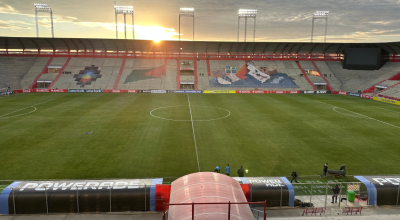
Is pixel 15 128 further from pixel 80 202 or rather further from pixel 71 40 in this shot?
pixel 71 40

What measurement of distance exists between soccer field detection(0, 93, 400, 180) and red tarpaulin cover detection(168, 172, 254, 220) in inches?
258

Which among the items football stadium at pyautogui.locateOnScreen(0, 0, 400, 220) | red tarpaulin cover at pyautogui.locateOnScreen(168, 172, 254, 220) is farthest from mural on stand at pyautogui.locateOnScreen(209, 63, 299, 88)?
red tarpaulin cover at pyautogui.locateOnScreen(168, 172, 254, 220)

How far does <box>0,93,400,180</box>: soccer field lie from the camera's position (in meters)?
18.8

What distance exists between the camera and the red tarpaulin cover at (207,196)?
9211mm

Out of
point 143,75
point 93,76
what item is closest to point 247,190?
point 143,75

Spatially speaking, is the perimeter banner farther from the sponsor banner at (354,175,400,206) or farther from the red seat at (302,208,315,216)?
the sponsor banner at (354,175,400,206)

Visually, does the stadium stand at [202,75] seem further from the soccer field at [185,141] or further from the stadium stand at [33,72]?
the stadium stand at [33,72]

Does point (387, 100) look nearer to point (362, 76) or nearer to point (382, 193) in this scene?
point (362, 76)

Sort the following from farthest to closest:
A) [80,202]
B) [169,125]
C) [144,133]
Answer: [169,125]
[144,133]
[80,202]

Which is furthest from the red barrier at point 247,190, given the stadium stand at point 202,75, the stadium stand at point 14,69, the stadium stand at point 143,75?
the stadium stand at point 14,69

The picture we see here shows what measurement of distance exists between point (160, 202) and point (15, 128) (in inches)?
901

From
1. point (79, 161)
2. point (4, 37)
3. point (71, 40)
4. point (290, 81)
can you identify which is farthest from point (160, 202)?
point (4, 37)

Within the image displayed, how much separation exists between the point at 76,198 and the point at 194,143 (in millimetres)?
12892

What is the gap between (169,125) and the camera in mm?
30219
